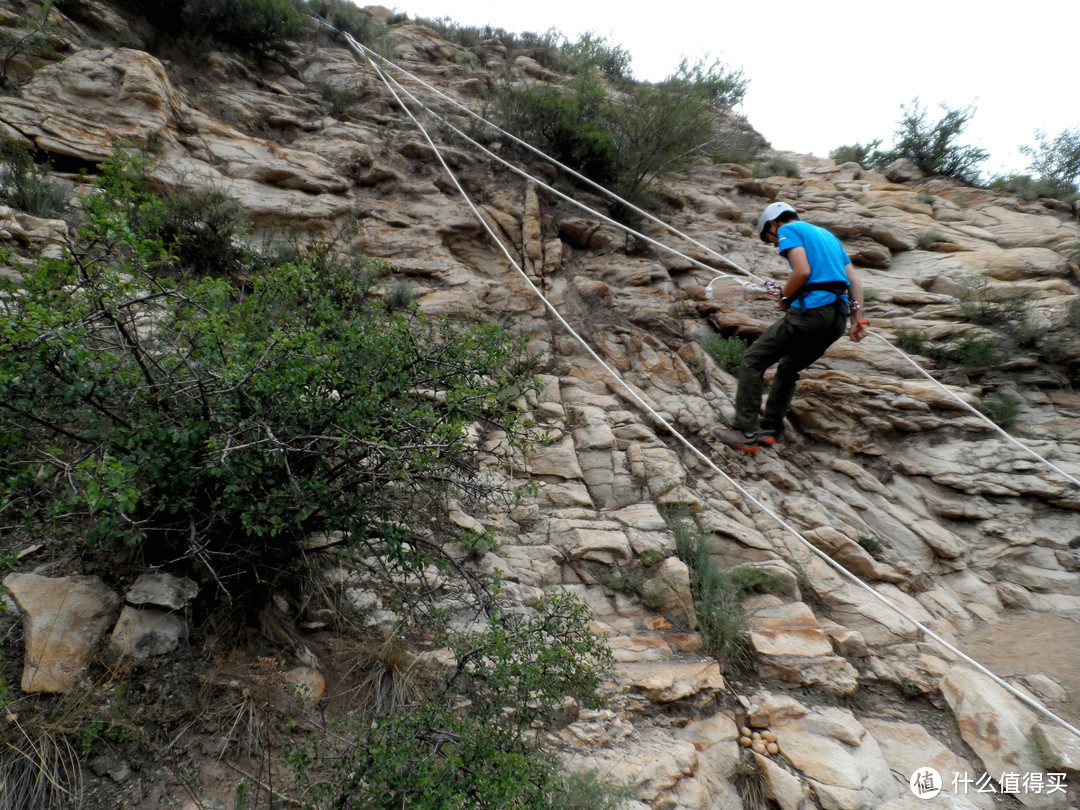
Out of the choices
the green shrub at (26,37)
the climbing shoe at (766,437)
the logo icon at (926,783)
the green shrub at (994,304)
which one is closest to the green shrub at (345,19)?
the green shrub at (26,37)

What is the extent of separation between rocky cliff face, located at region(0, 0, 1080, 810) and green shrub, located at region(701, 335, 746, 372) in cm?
21

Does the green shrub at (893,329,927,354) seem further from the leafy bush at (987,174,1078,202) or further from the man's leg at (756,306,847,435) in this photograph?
the leafy bush at (987,174,1078,202)

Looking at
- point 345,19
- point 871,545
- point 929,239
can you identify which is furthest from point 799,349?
point 345,19

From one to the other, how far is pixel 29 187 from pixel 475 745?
570cm

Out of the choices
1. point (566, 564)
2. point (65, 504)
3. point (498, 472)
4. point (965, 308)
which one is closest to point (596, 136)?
point (965, 308)

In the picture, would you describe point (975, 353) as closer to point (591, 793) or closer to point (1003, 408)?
point (1003, 408)

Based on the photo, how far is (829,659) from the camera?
334 cm

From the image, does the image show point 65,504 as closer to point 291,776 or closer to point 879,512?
point 291,776

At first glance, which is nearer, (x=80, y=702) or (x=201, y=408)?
(x=80, y=702)

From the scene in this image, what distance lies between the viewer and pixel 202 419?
2.18 m

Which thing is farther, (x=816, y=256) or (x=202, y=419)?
(x=816, y=256)

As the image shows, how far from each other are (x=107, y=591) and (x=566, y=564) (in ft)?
8.39

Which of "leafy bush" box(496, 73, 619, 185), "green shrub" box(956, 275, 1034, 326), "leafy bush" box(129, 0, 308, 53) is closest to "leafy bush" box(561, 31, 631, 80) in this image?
"leafy bush" box(496, 73, 619, 185)

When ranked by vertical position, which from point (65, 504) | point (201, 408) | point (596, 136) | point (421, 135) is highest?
point (596, 136)
